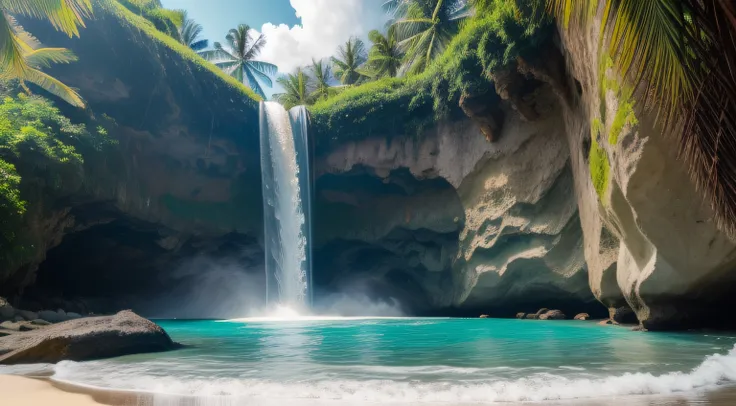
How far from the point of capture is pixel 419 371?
4824 mm

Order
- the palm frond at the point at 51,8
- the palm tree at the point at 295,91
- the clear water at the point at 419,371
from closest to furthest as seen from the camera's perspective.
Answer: the clear water at the point at 419,371, the palm frond at the point at 51,8, the palm tree at the point at 295,91

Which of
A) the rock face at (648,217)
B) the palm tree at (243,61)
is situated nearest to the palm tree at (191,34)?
the palm tree at (243,61)

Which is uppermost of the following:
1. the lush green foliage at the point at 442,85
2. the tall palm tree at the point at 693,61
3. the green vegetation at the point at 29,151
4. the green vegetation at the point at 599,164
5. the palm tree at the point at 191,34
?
the palm tree at the point at 191,34

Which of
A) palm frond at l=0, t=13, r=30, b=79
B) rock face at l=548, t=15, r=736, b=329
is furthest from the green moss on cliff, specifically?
rock face at l=548, t=15, r=736, b=329

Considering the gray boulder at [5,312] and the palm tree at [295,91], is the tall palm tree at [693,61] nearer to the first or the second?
the gray boulder at [5,312]

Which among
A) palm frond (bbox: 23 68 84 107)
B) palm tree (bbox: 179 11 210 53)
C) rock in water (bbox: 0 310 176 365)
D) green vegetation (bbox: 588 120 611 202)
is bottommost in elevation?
rock in water (bbox: 0 310 176 365)

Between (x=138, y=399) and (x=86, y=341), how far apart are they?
3195 millimetres

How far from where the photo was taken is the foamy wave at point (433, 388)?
11.9 ft

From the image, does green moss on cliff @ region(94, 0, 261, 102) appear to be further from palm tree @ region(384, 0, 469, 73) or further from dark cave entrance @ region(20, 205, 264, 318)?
palm tree @ region(384, 0, 469, 73)

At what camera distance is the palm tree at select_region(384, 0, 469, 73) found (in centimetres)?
2286

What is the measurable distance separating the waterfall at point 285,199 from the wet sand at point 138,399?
52.5 ft

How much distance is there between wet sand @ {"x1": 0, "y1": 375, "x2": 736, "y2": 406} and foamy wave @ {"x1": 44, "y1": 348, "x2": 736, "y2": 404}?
124 millimetres

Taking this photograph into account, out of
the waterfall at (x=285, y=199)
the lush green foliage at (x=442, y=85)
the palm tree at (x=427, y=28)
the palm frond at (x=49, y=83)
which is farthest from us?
the palm tree at (x=427, y=28)

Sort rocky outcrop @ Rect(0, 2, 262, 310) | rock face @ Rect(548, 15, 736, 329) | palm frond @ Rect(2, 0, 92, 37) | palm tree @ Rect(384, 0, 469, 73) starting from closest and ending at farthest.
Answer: rock face @ Rect(548, 15, 736, 329)
palm frond @ Rect(2, 0, 92, 37)
rocky outcrop @ Rect(0, 2, 262, 310)
palm tree @ Rect(384, 0, 469, 73)
